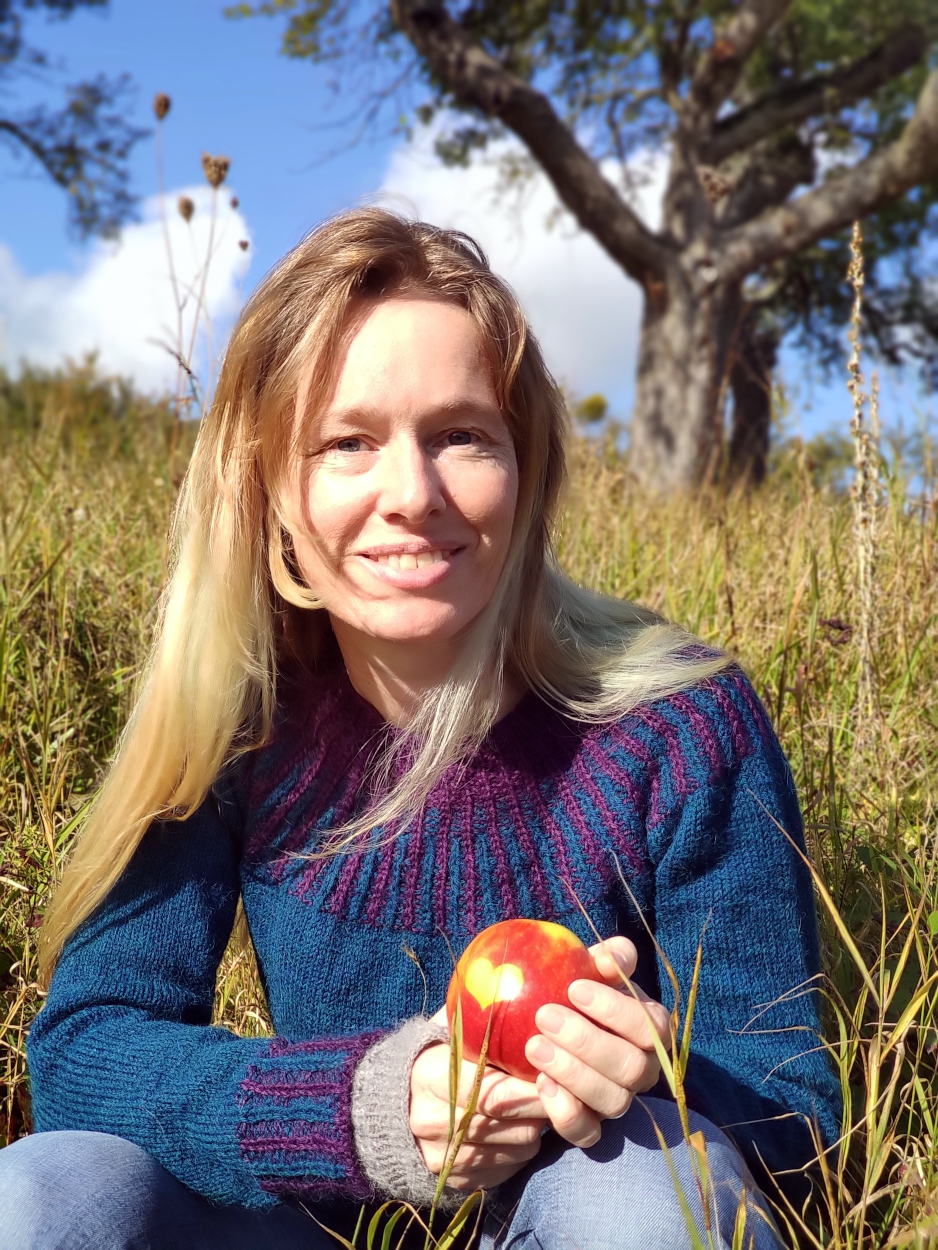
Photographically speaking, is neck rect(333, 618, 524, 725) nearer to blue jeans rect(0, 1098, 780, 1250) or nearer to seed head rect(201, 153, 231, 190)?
blue jeans rect(0, 1098, 780, 1250)

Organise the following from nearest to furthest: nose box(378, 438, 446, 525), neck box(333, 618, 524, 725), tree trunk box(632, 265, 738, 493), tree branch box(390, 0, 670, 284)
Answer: nose box(378, 438, 446, 525) < neck box(333, 618, 524, 725) < tree branch box(390, 0, 670, 284) < tree trunk box(632, 265, 738, 493)

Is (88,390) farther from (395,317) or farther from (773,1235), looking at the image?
(773,1235)

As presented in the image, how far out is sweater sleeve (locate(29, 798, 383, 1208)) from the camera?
142 centimetres

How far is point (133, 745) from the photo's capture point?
1.83 metres

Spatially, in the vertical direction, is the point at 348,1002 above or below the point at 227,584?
below

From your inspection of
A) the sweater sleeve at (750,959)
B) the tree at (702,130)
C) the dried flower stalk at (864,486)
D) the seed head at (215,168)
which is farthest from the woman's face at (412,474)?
the tree at (702,130)

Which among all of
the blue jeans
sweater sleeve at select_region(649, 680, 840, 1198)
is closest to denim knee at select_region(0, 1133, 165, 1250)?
the blue jeans

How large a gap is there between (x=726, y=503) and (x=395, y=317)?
2.93 m

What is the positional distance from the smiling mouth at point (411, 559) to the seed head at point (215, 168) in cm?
159

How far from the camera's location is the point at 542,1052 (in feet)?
4.11

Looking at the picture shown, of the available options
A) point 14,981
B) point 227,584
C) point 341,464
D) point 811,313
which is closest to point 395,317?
point 341,464

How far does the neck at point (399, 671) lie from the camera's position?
5.98 feet

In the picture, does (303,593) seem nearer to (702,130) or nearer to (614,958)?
(614,958)

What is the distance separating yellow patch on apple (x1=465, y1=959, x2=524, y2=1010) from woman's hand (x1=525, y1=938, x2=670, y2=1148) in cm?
5
